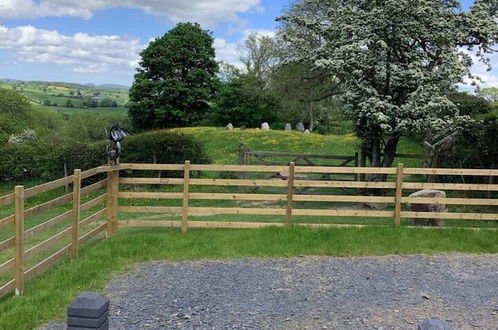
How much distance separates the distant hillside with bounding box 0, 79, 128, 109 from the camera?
64.6 meters

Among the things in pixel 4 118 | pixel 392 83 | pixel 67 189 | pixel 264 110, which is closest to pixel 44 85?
pixel 4 118

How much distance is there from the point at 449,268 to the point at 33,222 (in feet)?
29.7

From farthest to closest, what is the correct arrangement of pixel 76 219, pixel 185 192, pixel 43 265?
pixel 185 192 < pixel 76 219 < pixel 43 265

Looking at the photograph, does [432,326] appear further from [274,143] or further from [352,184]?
[274,143]

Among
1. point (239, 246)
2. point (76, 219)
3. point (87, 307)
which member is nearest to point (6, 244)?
point (76, 219)

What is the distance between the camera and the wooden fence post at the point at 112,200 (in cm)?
803

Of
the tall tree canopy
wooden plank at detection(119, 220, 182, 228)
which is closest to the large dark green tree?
the tall tree canopy

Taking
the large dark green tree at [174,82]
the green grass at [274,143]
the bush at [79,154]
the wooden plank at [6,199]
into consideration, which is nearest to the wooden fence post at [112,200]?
the wooden plank at [6,199]

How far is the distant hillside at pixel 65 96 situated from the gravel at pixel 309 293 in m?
49.9

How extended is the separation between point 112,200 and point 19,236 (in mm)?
3001

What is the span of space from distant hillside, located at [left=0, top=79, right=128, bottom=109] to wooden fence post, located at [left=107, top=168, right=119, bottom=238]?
47330 millimetres

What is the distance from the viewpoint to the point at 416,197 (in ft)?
29.4

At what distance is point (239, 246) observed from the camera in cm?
734

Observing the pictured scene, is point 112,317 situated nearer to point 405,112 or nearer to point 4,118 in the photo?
point 405,112
